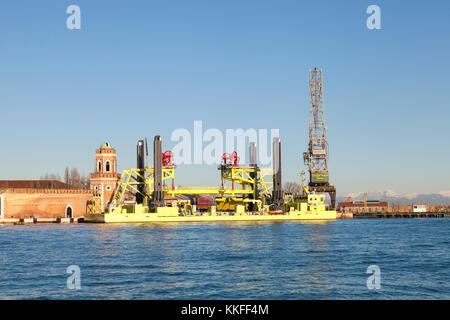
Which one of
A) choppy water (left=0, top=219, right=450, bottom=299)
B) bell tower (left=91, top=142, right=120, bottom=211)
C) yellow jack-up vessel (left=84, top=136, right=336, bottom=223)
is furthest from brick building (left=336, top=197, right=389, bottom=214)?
choppy water (left=0, top=219, right=450, bottom=299)

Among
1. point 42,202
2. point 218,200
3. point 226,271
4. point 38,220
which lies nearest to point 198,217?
point 218,200

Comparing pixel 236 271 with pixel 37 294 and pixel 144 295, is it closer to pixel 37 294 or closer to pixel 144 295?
A: pixel 144 295

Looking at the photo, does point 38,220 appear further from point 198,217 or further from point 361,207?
point 361,207

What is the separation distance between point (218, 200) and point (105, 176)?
92.0 feet

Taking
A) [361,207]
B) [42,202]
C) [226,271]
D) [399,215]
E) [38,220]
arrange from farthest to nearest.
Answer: [361,207] < [399,215] < [42,202] < [38,220] < [226,271]

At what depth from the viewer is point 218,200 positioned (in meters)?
123

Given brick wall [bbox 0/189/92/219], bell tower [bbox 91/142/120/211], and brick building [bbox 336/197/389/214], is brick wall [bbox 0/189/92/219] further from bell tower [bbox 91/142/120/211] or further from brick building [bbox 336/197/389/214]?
brick building [bbox 336/197/389/214]

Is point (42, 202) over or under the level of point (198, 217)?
over

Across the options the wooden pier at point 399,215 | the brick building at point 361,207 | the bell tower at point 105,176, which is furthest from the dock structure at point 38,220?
the brick building at point 361,207

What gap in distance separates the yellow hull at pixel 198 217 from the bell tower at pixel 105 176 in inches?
389

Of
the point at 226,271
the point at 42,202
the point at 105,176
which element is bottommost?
the point at 226,271

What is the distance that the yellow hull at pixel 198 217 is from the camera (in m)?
106

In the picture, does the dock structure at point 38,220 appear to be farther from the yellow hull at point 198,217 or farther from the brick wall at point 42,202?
the yellow hull at point 198,217

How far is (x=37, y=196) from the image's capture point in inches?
4523
